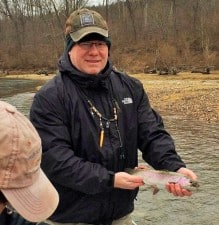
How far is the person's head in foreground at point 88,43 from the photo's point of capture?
3816mm

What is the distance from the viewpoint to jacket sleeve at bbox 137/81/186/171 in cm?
405

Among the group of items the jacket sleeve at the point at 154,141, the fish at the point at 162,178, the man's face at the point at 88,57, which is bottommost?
the fish at the point at 162,178

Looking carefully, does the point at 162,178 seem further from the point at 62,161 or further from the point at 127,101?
the point at 62,161

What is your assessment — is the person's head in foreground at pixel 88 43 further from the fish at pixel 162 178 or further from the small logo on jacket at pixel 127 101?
the fish at pixel 162 178

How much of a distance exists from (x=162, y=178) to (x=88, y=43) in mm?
1185

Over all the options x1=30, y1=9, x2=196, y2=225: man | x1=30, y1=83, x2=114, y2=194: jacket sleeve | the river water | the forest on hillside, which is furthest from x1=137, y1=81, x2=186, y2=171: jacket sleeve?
the forest on hillside

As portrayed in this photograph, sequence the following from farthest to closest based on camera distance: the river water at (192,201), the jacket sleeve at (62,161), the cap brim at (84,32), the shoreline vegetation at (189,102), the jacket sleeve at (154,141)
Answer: the shoreline vegetation at (189,102), the river water at (192,201), the jacket sleeve at (154,141), the cap brim at (84,32), the jacket sleeve at (62,161)

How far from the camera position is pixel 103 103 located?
3803mm

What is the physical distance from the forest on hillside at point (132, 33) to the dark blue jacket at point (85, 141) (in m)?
44.8

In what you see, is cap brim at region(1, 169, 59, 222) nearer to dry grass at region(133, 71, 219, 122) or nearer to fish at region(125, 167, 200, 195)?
fish at region(125, 167, 200, 195)

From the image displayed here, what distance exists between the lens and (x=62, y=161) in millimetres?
3535

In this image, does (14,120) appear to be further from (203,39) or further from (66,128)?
(203,39)

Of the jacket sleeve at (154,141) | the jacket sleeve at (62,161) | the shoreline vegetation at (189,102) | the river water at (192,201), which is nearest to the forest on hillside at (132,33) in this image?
the shoreline vegetation at (189,102)

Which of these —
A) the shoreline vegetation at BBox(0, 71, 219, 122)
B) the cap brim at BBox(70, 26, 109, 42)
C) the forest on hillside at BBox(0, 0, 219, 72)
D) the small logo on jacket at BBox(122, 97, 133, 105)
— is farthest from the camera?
the forest on hillside at BBox(0, 0, 219, 72)
